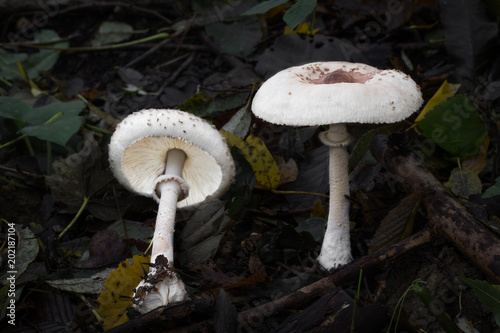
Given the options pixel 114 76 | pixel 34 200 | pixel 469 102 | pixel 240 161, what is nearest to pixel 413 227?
pixel 469 102

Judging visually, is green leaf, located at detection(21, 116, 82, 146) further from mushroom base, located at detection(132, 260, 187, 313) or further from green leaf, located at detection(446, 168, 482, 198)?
green leaf, located at detection(446, 168, 482, 198)

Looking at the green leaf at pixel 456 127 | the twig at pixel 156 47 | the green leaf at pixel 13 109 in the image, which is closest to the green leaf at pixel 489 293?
the green leaf at pixel 456 127

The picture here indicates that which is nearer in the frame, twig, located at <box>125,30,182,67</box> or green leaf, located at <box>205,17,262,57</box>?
green leaf, located at <box>205,17,262,57</box>

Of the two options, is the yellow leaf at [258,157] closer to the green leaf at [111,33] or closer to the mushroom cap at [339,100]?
the mushroom cap at [339,100]

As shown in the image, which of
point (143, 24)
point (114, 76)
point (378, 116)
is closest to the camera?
point (378, 116)

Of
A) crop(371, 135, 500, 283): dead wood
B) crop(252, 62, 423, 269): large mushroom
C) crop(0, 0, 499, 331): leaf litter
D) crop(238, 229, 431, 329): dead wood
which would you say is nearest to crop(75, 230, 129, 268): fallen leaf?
crop(0, 0, 499, 331): leaf litter

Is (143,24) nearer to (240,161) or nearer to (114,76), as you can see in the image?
(114,76)
